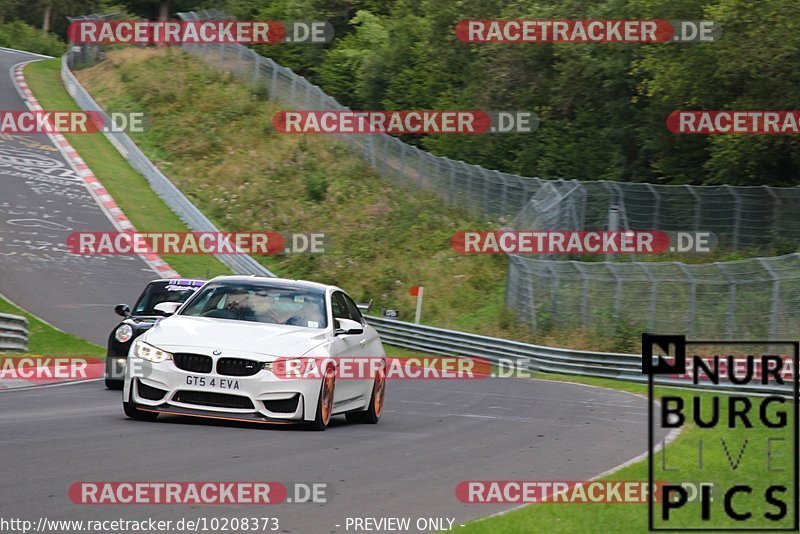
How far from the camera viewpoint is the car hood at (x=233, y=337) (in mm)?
10906

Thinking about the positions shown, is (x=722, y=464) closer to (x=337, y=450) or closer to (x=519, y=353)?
(x=337, y=450)

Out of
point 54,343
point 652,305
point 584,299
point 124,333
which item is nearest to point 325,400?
point 124,333

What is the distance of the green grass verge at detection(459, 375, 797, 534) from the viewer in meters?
7.24

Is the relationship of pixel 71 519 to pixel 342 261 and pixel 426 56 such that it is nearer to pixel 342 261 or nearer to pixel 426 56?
pixel 342 261

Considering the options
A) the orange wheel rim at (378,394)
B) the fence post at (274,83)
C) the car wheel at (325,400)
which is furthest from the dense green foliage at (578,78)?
the car wheel at (325,400)

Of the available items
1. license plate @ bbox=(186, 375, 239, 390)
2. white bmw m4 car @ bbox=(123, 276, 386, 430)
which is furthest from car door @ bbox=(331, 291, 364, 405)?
license plate @ bbox=(186, 375, 239, 390)

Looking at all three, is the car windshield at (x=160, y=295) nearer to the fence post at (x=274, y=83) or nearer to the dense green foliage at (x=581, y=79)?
the dense green foliage at (x=581, y=79)

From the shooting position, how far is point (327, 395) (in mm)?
11445

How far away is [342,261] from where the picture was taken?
3906 centimetres

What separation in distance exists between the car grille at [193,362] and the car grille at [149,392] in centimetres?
29

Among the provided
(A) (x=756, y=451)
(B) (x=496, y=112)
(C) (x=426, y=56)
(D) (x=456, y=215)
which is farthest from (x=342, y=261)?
(A) (x=756, y=451)

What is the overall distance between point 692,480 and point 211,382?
160 inches

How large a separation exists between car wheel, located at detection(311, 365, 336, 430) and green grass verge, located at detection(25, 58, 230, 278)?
71.7ft

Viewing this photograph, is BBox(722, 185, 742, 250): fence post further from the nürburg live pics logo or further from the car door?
the car door
